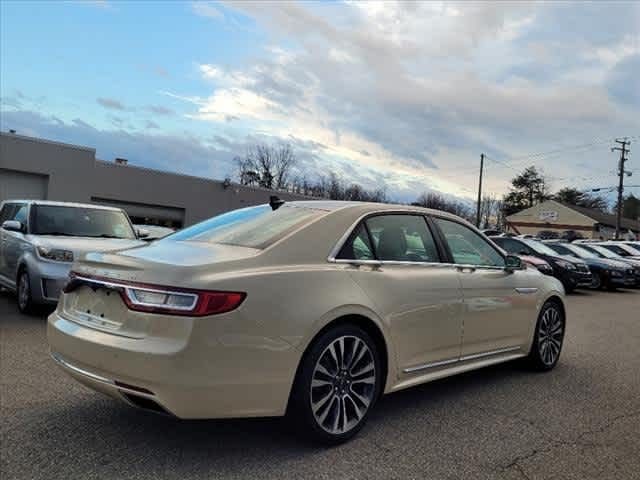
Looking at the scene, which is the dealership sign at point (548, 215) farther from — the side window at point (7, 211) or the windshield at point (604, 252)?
the side window at point (7, 211)

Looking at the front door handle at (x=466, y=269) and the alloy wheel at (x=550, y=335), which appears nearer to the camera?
the front door handle at (x=466, y=269)

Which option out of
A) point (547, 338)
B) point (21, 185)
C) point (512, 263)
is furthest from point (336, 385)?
point (21, 185)

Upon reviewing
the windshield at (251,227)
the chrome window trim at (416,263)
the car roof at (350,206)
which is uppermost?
the car roof at (350,206)

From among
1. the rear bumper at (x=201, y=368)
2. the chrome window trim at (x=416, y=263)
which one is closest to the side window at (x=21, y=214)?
the rear bumper at (x=201, y=368)

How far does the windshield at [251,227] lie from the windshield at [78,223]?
4732 millimetres

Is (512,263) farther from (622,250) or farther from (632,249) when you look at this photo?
(632,249)

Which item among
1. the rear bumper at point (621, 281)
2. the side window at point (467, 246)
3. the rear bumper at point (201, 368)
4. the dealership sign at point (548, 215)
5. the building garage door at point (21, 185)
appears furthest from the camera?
the dealership sign at point (548, 215)

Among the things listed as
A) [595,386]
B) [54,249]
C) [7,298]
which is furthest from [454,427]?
[7,298]

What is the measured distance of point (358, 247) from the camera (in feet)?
13.3

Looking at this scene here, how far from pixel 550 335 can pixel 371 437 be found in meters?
2.91

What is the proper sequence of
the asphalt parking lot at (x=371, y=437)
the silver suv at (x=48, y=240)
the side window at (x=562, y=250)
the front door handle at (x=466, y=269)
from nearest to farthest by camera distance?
the asphalt parking lot at (x=371, y=437) < the front door handle at (x=466, y=269) < the silver suv at (x=48, y=240) < the side window at (x=562, y=250)

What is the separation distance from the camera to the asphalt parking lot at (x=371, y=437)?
3.32m

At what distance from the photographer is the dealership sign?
7506 cm

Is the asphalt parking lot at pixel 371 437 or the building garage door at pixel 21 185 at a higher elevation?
the building garage door at pixel 21 185
